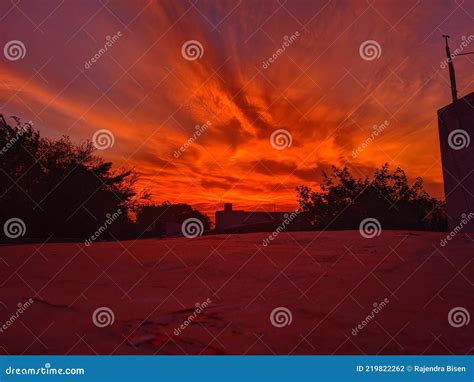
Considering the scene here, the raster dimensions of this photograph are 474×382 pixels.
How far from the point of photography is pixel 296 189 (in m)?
21.6

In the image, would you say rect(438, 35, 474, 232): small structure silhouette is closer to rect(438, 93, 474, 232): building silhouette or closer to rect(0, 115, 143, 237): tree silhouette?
rect(438, 93, 474, 232): building silhouette

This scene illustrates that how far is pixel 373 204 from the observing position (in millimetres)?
17812

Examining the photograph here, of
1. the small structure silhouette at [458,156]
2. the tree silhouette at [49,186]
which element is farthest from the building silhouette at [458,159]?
the tree silhouette at [49,186]

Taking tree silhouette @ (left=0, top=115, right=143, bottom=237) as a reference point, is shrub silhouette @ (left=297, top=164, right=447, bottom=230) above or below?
above

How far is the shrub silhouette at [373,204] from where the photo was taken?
1742 centimetres

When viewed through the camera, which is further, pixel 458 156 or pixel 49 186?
pixel 49 186

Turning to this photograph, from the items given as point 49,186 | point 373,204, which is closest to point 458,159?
point 373,204

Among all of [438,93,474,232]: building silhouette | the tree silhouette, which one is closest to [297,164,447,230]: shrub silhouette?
[438,93,474,232]: building silhouette

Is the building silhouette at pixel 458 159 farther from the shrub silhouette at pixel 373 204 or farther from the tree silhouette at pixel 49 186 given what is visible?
the tree silhouette at pixel 49 186

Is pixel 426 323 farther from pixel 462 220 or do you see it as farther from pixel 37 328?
pixel 462 220

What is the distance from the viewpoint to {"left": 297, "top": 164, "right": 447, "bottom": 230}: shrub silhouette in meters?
17.4

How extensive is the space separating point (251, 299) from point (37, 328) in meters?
1.74

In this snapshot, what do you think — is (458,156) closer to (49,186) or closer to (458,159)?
(458,159)

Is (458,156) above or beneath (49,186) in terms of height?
above
